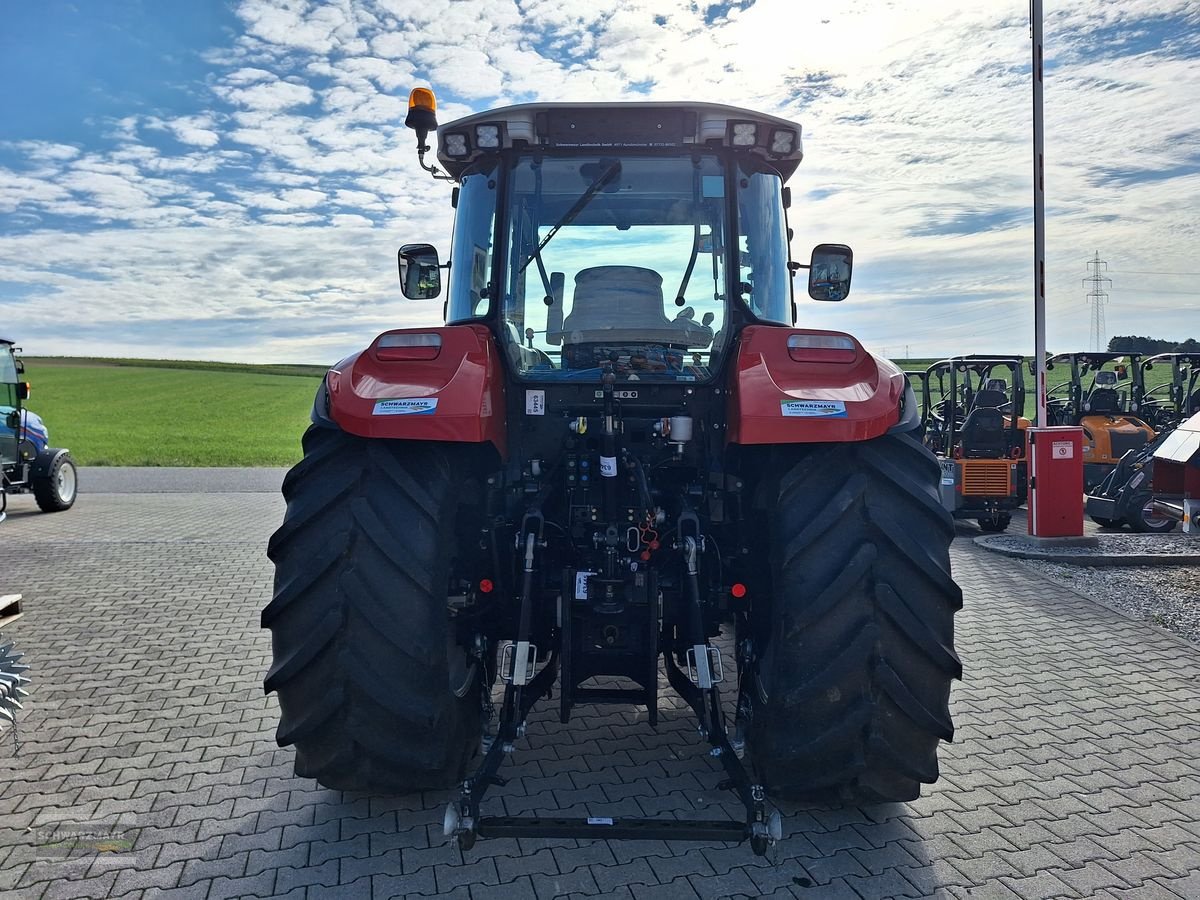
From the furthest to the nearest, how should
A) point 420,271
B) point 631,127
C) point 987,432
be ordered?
point 987,432 < point 420,271 < point 631,127

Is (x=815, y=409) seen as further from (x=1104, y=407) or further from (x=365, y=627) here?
(x=1104, y=407)

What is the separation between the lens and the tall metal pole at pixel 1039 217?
30.8 feet

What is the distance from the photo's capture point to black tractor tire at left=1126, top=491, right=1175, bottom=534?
33.7 ft

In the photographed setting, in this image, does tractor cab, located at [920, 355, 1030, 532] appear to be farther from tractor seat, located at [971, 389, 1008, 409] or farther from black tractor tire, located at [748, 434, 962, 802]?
black tractor tire, located at [748, 434, 962, 802]

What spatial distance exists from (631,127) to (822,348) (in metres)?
1.16

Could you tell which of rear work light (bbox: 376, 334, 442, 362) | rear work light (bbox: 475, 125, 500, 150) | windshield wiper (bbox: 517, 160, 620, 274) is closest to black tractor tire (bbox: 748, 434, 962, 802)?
rear work light (bbox: 376, 334, 442, 362)

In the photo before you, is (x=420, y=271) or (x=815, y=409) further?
(x=420, y=271)

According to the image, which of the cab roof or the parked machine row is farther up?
the cab roof

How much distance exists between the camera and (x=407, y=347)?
3.13m

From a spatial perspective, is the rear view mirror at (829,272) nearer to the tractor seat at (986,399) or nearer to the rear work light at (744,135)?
the rear work light at (744,135)

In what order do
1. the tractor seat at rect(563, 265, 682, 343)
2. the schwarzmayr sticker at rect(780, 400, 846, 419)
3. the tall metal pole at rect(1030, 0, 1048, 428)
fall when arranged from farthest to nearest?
the tall metal pole at rect(1030, 0, 1048, 428), the tractor seat at rect(563, 265, 682, 343), the schwarzmayr sticker at rect(780, 400, 846, 419)

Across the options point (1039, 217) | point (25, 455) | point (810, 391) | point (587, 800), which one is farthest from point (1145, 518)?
point (25, 455)

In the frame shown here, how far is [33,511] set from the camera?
517 inches

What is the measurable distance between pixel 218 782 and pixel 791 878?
223 centimetres
